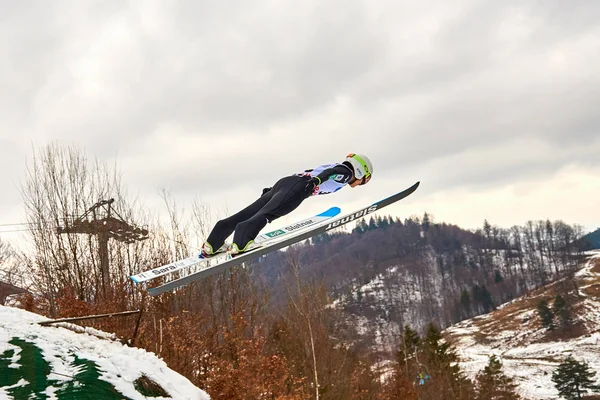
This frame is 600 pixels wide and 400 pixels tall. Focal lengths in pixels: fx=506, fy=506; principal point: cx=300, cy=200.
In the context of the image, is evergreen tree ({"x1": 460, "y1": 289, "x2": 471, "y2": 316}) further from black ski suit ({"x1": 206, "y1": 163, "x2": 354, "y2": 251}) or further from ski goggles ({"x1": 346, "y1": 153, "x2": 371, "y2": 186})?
black ski suit ({"x1": 206, "y1": 163, "x2": 354, "y2": 251})

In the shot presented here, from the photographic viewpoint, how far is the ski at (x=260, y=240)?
20.8 ft

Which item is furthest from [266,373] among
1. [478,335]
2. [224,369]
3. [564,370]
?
[478,335]

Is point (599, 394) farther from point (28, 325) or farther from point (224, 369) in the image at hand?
point (28, 325)

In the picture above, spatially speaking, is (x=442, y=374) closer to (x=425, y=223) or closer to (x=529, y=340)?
(x=529, y=340)

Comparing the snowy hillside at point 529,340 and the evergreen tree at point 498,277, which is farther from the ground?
the evergreen tree at point 498,277

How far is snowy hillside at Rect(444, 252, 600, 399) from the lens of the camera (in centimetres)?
6638

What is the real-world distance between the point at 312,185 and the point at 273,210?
0.57 meters

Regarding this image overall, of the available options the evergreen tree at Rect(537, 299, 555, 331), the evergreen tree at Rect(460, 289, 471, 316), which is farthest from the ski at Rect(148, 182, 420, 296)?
the evergreen tree at Rect(460, 289, 471, 316)

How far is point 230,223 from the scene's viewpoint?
251 inches

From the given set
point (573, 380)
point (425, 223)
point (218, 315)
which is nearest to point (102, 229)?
point (218, 315)

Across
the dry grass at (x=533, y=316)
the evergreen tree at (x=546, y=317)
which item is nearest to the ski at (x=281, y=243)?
the dry grass at (x=533, y=316)

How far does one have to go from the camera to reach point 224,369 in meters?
11.9

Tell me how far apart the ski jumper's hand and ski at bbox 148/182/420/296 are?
0.47m

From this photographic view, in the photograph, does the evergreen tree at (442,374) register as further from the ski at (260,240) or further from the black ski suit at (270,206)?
the black ski suit at (270,206)
